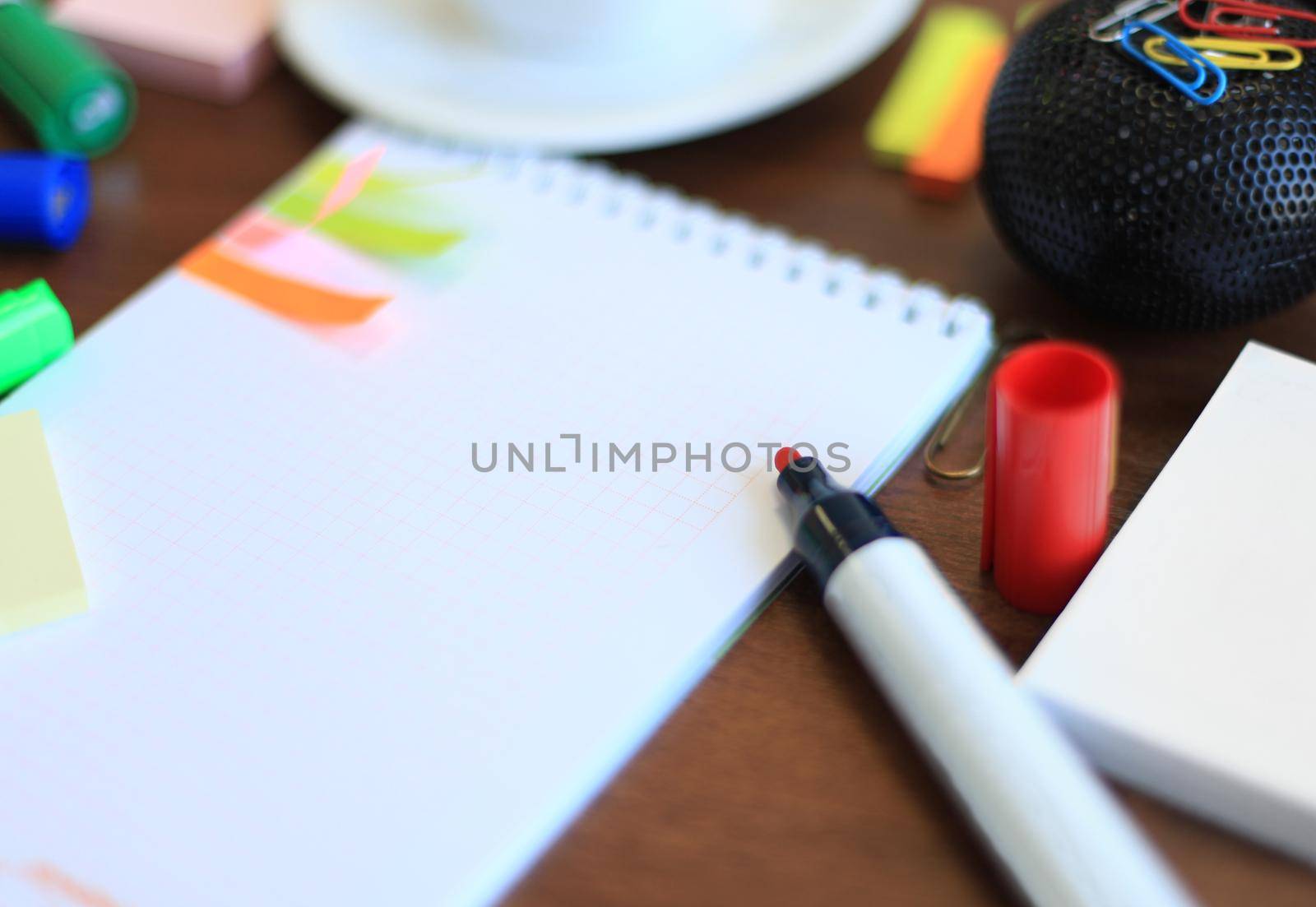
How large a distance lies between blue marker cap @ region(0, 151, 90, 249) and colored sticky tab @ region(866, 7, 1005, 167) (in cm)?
39

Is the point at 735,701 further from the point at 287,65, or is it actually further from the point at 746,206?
the point at 287,65

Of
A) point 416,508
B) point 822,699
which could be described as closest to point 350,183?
point 416,508

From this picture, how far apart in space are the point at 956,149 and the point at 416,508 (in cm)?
33

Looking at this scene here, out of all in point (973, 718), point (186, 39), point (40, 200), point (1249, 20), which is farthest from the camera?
point (186, 39)

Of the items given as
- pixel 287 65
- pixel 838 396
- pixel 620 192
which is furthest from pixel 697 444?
pixel 287 65

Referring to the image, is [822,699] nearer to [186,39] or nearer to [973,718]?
[973,718]

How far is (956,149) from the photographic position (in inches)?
23.9

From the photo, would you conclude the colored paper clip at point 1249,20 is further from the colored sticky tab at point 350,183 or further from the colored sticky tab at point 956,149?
the colored sticky tab at point 350,183

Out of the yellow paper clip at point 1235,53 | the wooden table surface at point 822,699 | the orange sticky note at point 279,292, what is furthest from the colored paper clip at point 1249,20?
the orange sticky note at point 279,292

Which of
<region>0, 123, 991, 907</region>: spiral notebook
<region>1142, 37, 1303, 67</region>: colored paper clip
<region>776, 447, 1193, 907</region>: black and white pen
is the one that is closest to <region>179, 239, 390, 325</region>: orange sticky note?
<region>0, 123, 991, 907</region>: spiral notebook

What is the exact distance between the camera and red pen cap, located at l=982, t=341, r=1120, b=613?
1.21 feet

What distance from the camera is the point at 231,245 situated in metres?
0.57

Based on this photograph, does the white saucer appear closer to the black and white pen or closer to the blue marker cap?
the blue marker cap

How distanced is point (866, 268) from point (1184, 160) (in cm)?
15
